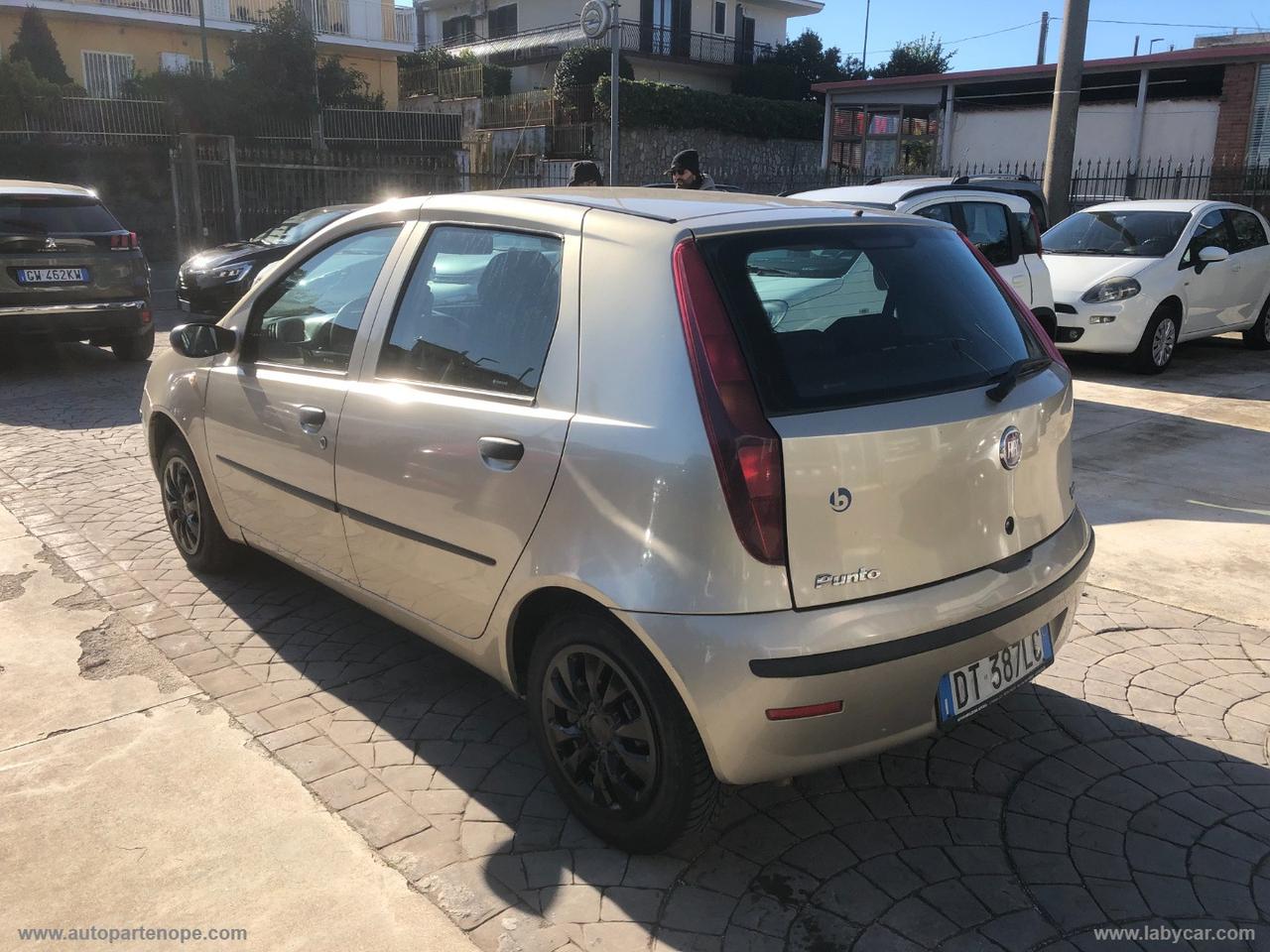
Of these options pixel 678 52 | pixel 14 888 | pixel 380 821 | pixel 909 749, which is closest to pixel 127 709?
pixel 14 888

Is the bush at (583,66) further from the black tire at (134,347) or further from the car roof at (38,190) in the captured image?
the car roof at (38,190)

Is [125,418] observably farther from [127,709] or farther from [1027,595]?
[1027,595]

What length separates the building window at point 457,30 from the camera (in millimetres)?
45688

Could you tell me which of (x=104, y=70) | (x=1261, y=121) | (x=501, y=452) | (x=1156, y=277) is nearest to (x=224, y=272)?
(x=1156, y=277)

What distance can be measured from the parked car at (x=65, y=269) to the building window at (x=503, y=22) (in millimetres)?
36664

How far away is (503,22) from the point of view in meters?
43.9

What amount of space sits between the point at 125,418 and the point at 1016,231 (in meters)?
7.60

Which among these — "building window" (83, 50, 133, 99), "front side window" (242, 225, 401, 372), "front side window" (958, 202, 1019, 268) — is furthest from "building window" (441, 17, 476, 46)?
"front side window" (242, 225, 401, 372)

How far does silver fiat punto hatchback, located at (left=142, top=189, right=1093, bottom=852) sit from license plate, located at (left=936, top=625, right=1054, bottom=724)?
0.04 ft

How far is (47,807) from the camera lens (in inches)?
122

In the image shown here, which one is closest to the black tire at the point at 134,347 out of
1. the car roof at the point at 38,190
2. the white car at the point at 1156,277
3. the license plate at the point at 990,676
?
the car roof at the point at 38,190

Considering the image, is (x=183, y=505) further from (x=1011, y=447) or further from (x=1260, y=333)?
(x=1260, y=333)

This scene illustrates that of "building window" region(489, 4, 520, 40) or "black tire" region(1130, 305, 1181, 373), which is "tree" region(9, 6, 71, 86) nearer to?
"building window" region(489, 4, 520, 40)

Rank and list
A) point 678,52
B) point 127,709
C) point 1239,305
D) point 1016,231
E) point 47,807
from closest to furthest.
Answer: point 47,807 < point 127,709 < point 1016,231 < point 1239,305 < point 678,52
